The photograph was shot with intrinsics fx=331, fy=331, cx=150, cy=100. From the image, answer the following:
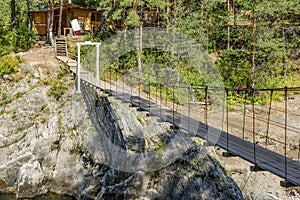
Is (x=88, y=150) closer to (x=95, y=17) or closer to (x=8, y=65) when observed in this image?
(x=8, y=65)

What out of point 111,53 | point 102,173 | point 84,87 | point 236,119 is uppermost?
point 111,53

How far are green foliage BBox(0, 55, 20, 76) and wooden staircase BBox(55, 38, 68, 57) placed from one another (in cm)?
209

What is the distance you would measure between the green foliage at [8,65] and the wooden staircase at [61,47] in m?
2.09

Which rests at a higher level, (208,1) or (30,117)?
(208,1)

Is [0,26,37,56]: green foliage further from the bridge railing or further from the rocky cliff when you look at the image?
the bridge railing

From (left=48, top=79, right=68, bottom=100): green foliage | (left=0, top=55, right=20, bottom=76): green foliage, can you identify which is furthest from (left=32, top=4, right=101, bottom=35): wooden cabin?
(left=48, top=79, right=68, bottom=100): green foliage

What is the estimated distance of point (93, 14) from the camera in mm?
18078

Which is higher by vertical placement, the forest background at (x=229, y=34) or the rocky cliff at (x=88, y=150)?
the forest background at (x=229, y=34)

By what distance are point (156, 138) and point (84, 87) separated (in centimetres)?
371

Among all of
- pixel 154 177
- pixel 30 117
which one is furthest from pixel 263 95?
pixel 30 117

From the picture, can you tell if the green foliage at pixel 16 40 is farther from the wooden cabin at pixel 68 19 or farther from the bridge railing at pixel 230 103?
the bridge railing at pixel 230 103

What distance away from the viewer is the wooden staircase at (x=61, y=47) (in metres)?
14.1

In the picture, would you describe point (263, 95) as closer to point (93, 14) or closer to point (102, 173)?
point (102, 173)

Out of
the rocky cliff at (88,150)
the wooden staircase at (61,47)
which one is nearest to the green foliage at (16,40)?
the wooden staircase at (61,47)
